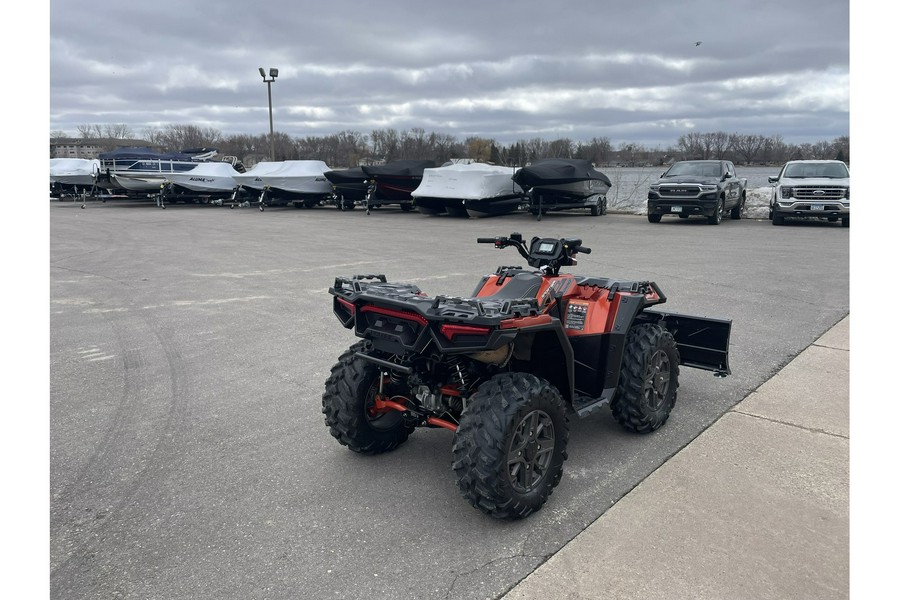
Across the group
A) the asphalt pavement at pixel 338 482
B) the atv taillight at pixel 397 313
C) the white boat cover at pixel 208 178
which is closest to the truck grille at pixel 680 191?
the asphalt pavement at pixel 338 482

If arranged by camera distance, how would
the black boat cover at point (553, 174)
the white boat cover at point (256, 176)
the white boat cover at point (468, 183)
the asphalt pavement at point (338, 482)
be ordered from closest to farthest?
the asphalt pavement at point (338, 482) < the black boat cover at point (553, 174) < the white boat cover at point (468, 183) < the white boat cover at point (256, 176)

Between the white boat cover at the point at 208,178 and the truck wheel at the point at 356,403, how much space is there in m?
26.9

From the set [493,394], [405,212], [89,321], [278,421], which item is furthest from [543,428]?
[405,212]

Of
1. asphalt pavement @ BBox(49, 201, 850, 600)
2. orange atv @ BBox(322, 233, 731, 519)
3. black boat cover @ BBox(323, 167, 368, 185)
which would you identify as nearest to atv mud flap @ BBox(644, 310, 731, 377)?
orange atv @ BBox(322, 233, 731, 519)

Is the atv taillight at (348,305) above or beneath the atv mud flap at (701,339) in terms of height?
above

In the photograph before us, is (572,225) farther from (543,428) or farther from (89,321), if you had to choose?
(543,428)

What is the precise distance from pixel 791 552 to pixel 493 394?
4.92ft

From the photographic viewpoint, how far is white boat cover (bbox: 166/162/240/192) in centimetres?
2858

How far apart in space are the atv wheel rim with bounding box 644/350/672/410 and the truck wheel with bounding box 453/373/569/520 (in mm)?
1069

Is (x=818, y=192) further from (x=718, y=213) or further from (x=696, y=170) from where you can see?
(x=696, y=170)

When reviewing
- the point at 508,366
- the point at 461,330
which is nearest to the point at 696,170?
the point at 508,366

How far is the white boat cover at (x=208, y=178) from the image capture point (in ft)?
93.8

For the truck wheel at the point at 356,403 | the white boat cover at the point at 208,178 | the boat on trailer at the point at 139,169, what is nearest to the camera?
the truck wheel at the point at 356,403

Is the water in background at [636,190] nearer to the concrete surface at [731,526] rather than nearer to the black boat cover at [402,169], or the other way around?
the black boat cover at [402,169]
